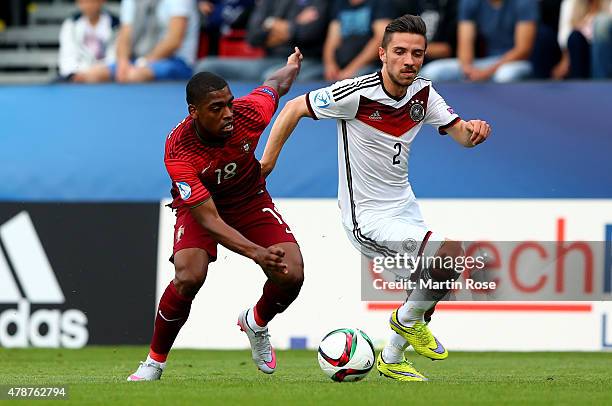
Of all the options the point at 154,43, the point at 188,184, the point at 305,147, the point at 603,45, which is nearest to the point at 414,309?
the point at 188,184

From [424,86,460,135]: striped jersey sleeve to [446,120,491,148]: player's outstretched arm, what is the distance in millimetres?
40

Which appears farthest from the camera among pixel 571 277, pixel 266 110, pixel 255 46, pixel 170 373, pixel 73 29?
pixel 73 29

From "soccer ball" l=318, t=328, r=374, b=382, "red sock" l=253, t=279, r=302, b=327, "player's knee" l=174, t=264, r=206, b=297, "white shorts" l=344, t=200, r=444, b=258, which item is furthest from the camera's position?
"red sock" l=253, t=279, r=302, b=327

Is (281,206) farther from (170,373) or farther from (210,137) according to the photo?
(210,137)

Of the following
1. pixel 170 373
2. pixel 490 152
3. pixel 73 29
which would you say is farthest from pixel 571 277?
pixel 73 29

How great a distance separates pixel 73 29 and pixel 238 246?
7819 mm

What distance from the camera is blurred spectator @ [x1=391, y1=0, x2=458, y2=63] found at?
13.3m

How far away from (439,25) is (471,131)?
5.25 metres

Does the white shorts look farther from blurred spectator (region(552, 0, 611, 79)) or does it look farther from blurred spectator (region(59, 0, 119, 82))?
blurred spectator (region(59, 0, 119, 82))

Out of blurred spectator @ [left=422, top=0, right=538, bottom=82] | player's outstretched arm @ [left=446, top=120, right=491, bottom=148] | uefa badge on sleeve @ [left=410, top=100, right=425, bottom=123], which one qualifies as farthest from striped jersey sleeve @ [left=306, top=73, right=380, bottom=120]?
blurred spectator @ [left=422, top=0, right=538, bottom=82]

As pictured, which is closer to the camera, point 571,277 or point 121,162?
point 571,277

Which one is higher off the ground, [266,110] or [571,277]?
[266,110]

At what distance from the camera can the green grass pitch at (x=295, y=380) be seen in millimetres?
7043

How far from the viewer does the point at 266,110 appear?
27.8 ft
